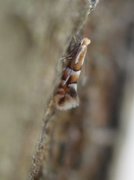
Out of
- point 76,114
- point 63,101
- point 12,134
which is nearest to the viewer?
point 12,134

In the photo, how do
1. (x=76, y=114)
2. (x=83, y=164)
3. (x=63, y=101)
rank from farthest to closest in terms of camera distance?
1. (x=83, y=164)
2. (x=76, y=114)
3. (x=63, y=101)

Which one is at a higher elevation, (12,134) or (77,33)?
(77,33)

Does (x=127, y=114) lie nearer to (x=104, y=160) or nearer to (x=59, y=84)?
(x=104, y=160)

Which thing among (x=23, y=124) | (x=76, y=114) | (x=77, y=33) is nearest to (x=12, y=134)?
(x=23, y=124)

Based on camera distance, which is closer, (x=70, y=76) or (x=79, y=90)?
(x=70, y=76)

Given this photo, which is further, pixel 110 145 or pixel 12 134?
pixel 110 145
